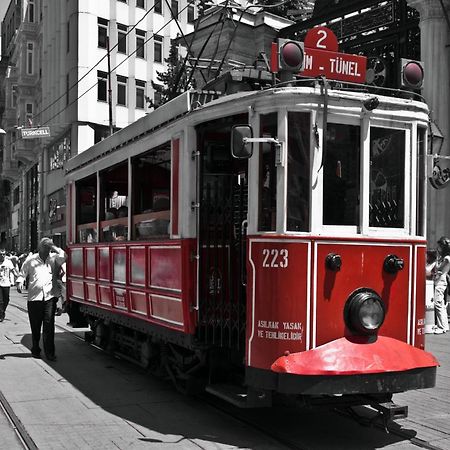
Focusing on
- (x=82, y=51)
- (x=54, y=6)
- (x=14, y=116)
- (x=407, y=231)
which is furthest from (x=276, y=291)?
(x=14, y=116)

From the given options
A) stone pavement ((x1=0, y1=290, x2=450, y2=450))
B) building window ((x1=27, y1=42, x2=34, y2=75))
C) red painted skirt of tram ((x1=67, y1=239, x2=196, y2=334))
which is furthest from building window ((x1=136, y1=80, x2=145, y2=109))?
stone pavement ((x1=0, y1=290, x2=450, y2=450))

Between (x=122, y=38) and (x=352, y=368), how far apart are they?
33.8 m

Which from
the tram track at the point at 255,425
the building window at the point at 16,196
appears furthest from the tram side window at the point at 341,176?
the building window at the point at 16,196

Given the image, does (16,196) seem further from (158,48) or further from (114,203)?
(114,203)

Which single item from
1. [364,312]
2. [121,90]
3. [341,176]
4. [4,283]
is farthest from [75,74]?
[364,312]

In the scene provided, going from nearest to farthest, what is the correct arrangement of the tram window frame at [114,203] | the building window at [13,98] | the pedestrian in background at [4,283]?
the tram window frame at [114,203]
the pedestrian in background at [4,283]
the building window at [13,98]

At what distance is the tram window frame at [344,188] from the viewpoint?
20.1 ft

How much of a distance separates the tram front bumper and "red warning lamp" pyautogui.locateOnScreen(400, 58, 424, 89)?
2.38 metres

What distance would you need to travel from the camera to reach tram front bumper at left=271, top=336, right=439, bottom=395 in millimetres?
5715

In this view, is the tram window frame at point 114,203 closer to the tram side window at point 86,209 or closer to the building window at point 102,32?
the tram side window at point 86,209

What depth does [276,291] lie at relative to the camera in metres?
5.97

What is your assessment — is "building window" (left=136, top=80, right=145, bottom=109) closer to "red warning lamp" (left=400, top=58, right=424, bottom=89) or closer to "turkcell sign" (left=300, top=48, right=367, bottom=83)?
"red warning lamp" (left=400, top=58, right=424, bottom=89)

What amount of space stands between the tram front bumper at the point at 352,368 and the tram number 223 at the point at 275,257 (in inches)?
29.3

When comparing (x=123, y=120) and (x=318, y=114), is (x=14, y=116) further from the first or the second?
(x=318, y=114)
